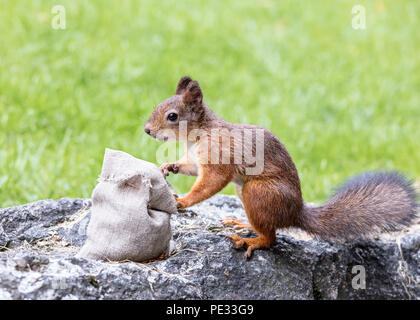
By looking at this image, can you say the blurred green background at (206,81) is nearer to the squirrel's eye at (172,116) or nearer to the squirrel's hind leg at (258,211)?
the squirrel's eye at (172,116)

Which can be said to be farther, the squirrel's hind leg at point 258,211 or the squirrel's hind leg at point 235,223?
the squirrel's hind leg at point 235,223

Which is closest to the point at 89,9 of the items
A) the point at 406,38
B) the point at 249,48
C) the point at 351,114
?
the point at 249,48

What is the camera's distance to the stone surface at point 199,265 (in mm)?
2250

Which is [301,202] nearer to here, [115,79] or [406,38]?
[115,79]

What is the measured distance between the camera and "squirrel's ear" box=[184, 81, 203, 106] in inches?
112

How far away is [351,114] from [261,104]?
3.49 feet

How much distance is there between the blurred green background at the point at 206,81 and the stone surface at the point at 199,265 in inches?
41.8

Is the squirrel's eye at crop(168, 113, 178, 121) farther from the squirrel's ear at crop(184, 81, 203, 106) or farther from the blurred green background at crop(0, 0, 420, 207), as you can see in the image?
the blurred green background at crop(0, 0, 420, 207)

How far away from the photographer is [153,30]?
6980 millimetres

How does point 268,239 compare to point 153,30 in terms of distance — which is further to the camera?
point 153,30

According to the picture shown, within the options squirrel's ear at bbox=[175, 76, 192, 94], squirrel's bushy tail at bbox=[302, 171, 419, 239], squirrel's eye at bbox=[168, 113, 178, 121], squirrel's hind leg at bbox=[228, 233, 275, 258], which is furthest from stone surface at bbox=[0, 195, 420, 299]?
squirrel's ear at bbox=[175, 76, 192, 94]

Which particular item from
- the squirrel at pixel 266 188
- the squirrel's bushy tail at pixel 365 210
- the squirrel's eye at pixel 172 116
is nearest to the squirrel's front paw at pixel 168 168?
the squirrel at pixel 266 188

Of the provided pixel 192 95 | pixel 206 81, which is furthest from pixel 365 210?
pixel 206 81

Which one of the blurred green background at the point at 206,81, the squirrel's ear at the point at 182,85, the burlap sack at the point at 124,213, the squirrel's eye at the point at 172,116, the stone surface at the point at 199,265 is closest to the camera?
the stone surface at the point at 199,265
